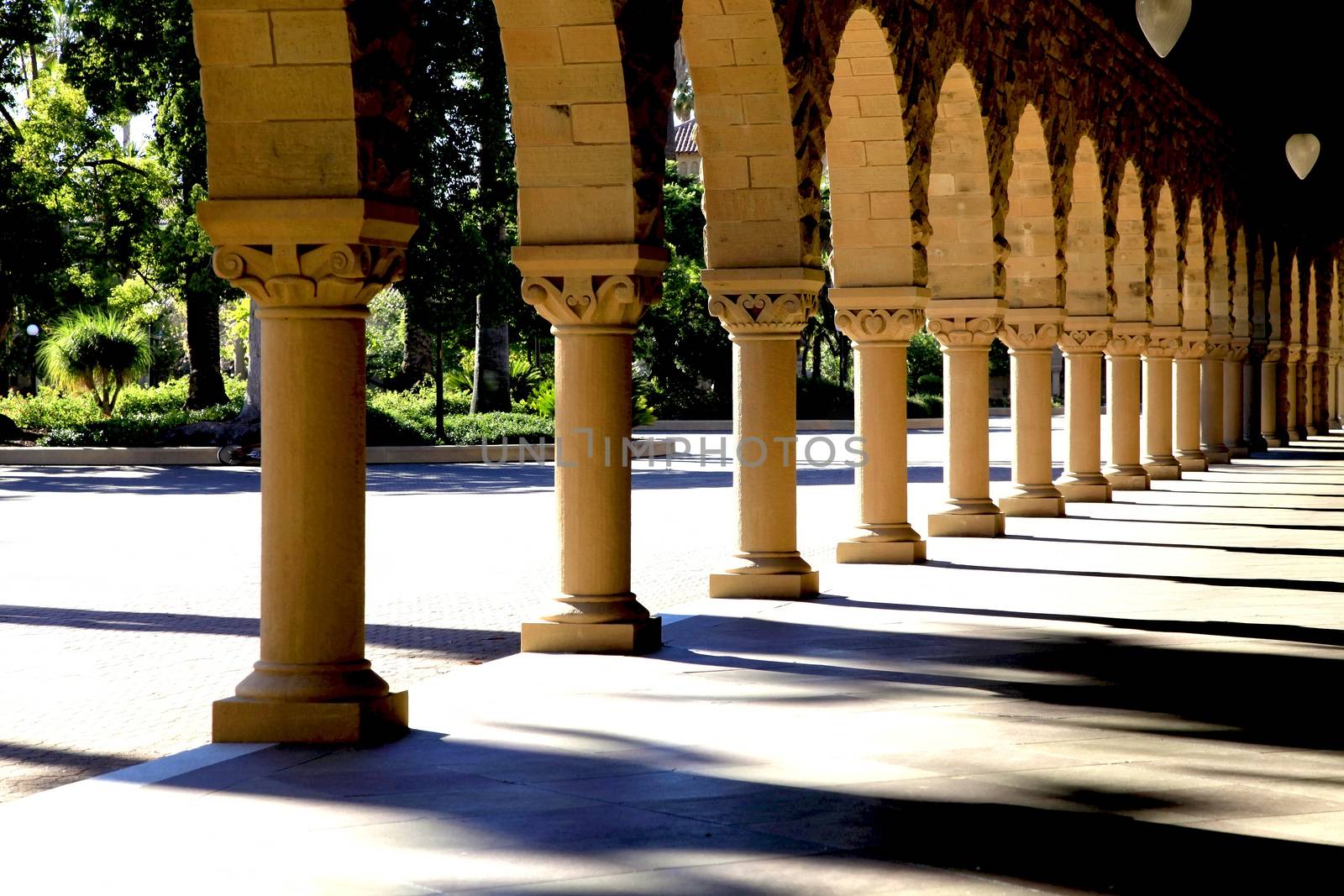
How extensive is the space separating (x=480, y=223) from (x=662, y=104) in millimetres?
22856

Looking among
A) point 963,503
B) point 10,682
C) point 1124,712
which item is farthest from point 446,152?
point 1124,712

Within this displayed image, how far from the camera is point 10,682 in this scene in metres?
8.71

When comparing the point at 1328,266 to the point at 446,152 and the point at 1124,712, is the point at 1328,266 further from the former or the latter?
the point at 1124,712

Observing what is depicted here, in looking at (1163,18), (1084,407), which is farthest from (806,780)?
(1084,407)

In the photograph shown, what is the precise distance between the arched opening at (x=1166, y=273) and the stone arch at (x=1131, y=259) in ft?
8.94

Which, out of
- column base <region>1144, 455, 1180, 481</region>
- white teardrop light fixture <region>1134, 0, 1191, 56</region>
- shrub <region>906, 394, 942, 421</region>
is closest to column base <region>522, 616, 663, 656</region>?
white teardrop light fixture <region>1134, 0, 1191, 56</region>

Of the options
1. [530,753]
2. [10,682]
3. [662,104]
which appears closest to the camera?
[530,753]

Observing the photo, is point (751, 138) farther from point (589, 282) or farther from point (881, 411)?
point (881, 411)

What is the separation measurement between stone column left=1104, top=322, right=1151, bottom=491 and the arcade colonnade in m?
0.05

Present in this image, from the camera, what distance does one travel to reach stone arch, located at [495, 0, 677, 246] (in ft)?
29.8

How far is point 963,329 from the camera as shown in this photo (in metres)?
16.0

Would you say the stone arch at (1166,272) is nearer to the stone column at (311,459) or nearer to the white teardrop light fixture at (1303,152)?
the white teardrop light fixture at (1303,152)

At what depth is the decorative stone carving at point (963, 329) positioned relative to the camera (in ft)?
52.4

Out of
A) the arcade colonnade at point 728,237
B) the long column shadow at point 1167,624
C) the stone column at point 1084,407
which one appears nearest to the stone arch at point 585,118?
the arcade colonnade at point 728,237
